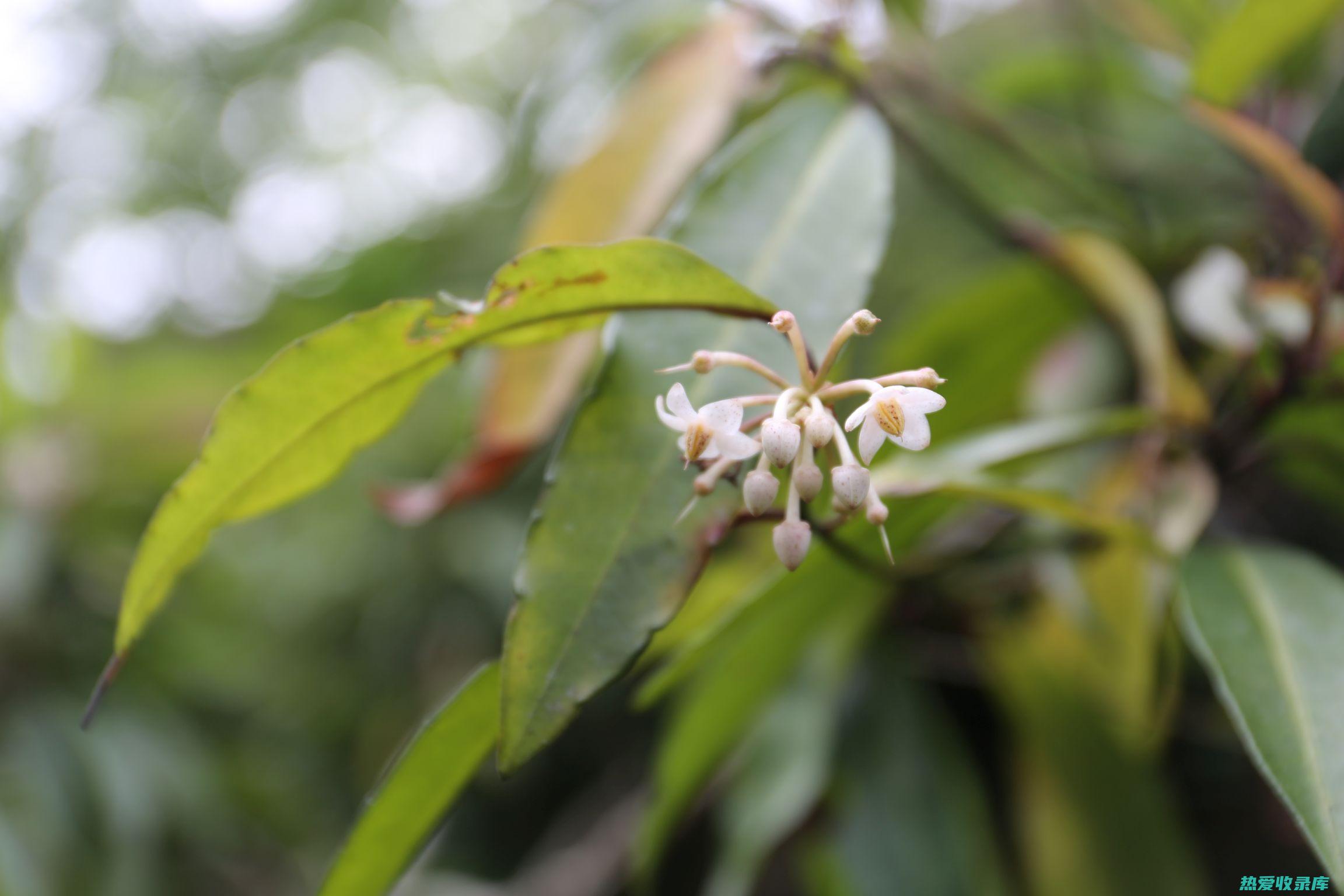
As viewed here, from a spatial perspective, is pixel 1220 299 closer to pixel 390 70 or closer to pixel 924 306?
pixel 924 306

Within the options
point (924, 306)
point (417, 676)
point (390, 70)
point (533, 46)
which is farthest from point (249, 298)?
point (924, 306)

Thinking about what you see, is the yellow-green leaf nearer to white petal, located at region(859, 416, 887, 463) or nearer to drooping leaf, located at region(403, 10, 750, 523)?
drooping leaf, located at region(403, 10, 750, 523)

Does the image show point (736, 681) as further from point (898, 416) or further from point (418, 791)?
point (898, 416)

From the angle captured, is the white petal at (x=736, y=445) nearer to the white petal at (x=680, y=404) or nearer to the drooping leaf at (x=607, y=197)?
the white petal at (x=680, y=404)

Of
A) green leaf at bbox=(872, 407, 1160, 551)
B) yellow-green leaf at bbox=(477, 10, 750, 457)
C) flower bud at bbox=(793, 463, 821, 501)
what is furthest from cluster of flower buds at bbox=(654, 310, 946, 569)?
yellow-green leaf at bbox=(477, 10, 750, 457)

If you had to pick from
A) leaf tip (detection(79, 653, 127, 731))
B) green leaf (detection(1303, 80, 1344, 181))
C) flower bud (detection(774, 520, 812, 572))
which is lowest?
green leaf (detection(1303, 80, 1344, 181))

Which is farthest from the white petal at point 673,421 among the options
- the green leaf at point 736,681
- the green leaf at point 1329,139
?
the green leaf at point 1329,139
